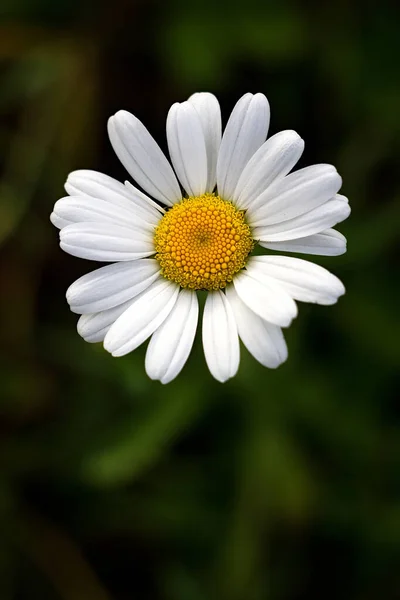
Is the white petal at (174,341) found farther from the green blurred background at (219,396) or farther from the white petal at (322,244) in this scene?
the green blurred background at (219,396)

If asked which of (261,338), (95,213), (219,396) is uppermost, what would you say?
(95,213)

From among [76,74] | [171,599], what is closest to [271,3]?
[76,74]

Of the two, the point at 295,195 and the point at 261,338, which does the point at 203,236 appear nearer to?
the point at 295,195

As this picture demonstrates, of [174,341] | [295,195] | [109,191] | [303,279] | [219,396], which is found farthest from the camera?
[219,396]

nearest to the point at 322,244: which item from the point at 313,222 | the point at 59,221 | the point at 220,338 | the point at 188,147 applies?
the point at 313,222

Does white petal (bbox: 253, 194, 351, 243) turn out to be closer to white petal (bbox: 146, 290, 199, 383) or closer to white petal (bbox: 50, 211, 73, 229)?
white petal (bbox: 146, 290, 199, 383)
